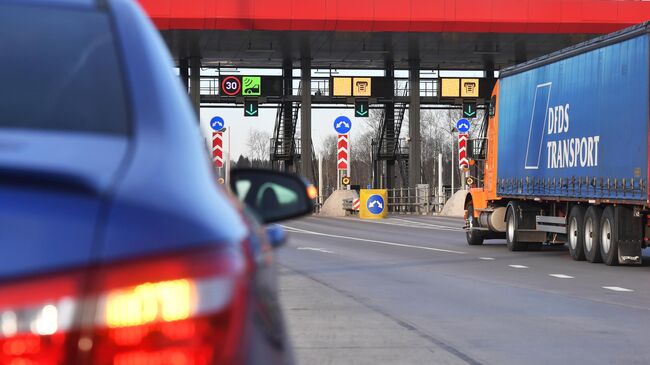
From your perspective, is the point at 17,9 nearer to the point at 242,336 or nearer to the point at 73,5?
the point at 73,5

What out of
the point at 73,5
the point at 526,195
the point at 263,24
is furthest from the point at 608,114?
the point at 263,24

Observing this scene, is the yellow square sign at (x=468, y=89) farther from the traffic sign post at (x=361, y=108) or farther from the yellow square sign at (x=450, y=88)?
the traffic sign post at (x=361, y=108)

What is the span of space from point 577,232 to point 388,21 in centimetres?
2942

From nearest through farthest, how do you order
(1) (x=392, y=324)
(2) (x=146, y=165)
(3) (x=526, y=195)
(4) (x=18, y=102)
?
(2) (x=146, y=165) → (4) (x=18, y=102) → (1) (x=392, y=324) → (3) (x=526, y=195)

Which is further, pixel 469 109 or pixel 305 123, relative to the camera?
pixel 469 109

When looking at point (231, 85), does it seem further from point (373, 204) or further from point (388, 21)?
point (373, 204)

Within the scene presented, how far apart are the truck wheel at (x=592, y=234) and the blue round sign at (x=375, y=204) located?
27322mm

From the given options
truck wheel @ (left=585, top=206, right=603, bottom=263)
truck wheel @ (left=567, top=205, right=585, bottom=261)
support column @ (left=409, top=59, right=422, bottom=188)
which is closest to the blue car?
truck wheel @ (left=585, top=206, right=603, bottom=263)

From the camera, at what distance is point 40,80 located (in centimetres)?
253

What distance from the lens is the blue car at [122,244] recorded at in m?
1.77

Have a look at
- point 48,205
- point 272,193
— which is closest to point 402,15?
point 272,193

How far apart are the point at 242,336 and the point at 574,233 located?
1907cm

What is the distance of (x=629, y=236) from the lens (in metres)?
18.5

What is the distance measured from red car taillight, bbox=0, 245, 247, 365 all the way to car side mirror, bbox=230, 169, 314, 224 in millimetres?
Result: 1583
